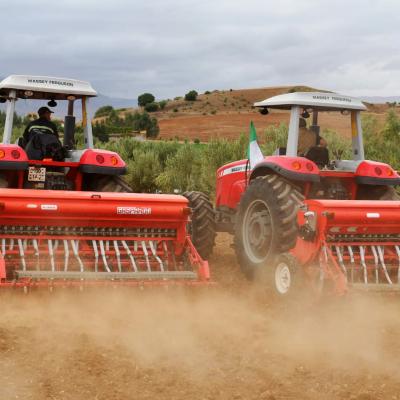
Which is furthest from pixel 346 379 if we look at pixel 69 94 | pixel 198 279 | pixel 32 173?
pixel 69 94

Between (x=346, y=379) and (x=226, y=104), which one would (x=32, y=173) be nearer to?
(x=346, y=379)

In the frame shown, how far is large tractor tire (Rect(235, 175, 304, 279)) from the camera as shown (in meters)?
6.43

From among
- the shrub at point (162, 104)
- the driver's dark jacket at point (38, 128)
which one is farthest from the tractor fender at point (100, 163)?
the shrub at point (162, 104)

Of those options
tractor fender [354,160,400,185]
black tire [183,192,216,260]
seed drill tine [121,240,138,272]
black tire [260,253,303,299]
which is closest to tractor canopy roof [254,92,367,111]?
tractor fender [354,160,400,185]

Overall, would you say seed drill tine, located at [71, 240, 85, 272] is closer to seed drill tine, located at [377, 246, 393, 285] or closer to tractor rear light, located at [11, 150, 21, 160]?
tractor rear light, located at [11, 150, 21, 160]

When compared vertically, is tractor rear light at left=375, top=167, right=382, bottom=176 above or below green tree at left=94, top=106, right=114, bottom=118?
below

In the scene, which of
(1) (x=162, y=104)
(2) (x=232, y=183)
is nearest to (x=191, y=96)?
(1) (x=162, y=104)

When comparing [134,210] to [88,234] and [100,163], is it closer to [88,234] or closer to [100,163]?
[88,234]

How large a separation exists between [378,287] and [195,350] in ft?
6.62

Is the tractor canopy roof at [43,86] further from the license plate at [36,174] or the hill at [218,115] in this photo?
the hill at [218,115]

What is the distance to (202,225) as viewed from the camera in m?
8.05

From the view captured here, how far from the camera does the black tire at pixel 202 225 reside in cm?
803

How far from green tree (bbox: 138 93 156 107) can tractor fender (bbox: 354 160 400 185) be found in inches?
3182

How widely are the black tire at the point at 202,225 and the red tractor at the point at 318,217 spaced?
2.46 feet
